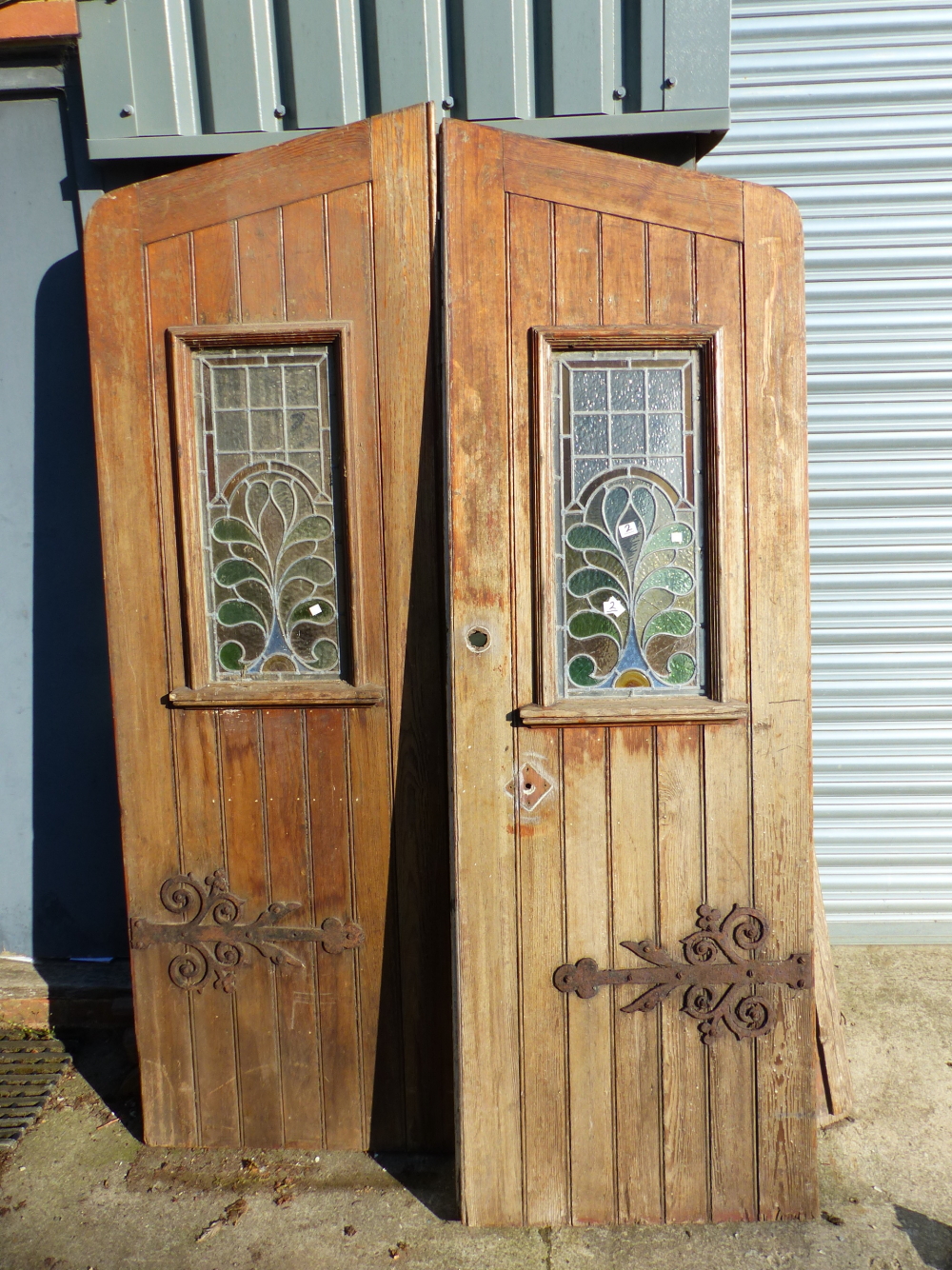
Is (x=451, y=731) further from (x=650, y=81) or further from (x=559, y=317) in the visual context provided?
(x=650, y=81)

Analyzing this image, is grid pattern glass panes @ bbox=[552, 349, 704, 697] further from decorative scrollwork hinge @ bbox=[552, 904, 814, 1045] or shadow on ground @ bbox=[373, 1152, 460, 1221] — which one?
shadow on ground @ bbox=[373, 1152, 460, 1221]

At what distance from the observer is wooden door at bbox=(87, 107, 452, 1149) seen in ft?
7.86

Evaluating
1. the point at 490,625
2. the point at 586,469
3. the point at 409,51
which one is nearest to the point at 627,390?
the point at 586,469

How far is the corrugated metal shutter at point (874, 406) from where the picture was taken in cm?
324

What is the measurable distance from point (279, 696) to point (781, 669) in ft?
4.62

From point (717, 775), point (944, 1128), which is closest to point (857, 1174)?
point (944, 1128)

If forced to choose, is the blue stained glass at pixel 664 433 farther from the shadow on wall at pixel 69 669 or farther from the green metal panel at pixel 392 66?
the shadow on wall at pixel 69 669

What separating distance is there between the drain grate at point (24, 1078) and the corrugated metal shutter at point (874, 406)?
2998mm

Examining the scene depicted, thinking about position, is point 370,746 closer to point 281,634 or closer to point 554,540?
point 281,634

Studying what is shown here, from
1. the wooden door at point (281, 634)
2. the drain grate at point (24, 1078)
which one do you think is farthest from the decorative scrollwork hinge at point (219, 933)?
the drain grate at point (24, 1078)

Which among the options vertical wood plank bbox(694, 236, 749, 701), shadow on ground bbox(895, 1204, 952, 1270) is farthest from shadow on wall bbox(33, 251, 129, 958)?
shadow on ground bbox(895, 1204, 952, 1270)

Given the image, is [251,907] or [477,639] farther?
[251,907]

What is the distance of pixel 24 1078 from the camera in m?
2.91

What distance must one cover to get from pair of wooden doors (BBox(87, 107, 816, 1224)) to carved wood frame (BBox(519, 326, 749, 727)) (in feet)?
0.03
